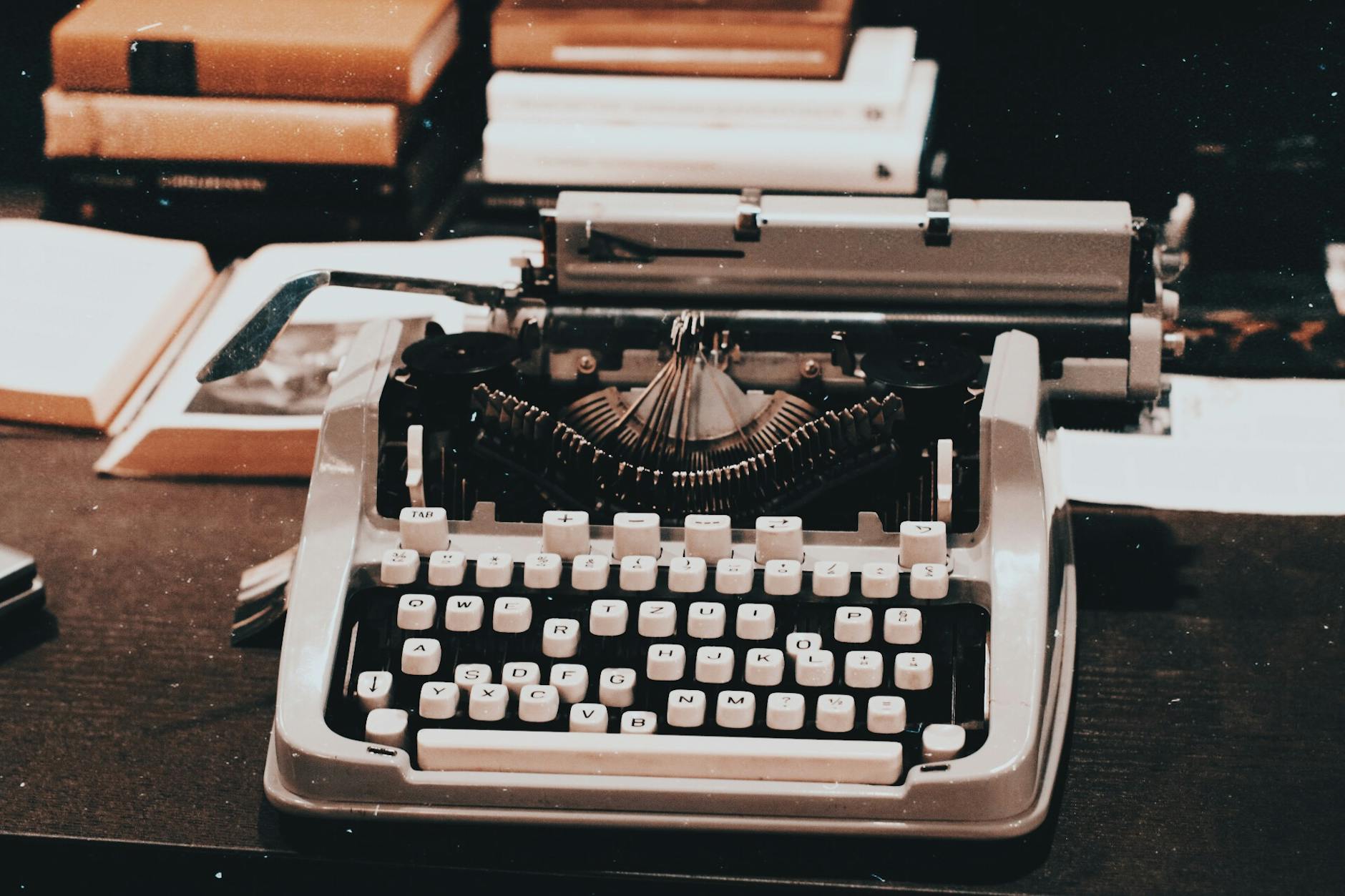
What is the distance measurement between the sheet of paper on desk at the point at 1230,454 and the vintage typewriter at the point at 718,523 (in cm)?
29

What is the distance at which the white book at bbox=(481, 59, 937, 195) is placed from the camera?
1.55m

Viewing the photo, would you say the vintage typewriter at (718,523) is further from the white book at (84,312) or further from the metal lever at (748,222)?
the white book at (84,312)

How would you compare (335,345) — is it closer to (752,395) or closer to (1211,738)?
(752,395)

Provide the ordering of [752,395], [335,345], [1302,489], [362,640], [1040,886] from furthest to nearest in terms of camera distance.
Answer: [335,345] → [1302,489] → [752,395] → [362,640] → [1040,886]

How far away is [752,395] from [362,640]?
382 millimetres

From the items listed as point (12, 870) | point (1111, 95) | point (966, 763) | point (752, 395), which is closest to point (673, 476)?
point (752, 395)

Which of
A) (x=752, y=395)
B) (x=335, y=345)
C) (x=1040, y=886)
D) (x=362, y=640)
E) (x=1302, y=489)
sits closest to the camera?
(x=1040, y=886)

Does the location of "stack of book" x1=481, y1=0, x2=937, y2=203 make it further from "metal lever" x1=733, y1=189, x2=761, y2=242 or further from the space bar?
the space bar

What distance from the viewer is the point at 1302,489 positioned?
156cm

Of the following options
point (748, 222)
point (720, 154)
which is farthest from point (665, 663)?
point (720, 154)

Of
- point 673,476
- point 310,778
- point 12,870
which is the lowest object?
point 12,870

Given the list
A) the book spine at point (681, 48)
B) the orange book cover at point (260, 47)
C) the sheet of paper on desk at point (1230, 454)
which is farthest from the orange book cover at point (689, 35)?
the sheet of paper on desk at point (1230, 454)

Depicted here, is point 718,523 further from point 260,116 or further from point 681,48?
point 260,116

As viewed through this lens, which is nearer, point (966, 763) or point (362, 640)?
point (966, 763)
